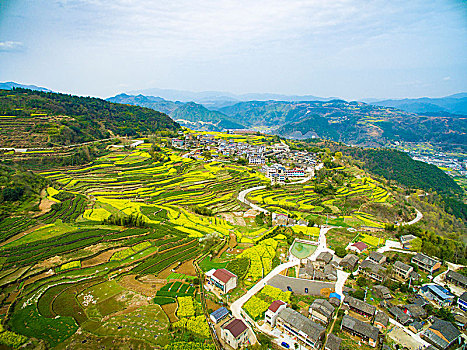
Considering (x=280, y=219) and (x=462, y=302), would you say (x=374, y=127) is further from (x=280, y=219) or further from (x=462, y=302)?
(x=462, y=302)

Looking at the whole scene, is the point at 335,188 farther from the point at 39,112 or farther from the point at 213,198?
the point at 39,112

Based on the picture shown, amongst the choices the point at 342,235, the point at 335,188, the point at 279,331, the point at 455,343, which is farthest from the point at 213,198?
the point at 455,343

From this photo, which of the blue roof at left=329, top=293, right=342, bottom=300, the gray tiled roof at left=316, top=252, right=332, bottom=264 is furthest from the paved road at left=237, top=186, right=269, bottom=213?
the blue roof at left=329, top=293, right=342, bottom=300

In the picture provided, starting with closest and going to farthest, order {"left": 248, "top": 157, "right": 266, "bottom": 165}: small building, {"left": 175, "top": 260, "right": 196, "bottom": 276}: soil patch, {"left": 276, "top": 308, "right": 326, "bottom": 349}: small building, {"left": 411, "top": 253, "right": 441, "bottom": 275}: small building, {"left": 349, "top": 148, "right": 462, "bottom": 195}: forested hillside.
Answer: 1. {"left": 276, "top": 308, "right": 326, "bottom": 349}: small building
2. {"left": 175, "top": 260, "right": 196, "bottom": 276}: soil patch
3. {"left": 411, "top": 253, "right": 441, "bottom": 275}: small building
4. {"left": 248, "top": 157, "right": 266, "bottom": 165}: small building
5. {"left": 349, "top": 148, "right": 462, "bottom": 195}: forested hillside

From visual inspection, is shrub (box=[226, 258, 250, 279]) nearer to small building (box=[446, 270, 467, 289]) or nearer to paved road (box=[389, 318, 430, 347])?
paved road (box=[389, 318, 430, 347])

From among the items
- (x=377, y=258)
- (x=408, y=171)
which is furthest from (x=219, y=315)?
(x=408, y=171)

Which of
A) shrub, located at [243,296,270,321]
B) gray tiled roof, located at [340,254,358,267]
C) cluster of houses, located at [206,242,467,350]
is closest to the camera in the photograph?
cluster of houses, located at [206,242,467,350]

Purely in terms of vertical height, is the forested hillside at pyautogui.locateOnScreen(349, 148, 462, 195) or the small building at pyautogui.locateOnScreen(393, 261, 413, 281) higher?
the small building at pyautogui.locateOnScreen(393, 261, 413, 281)
